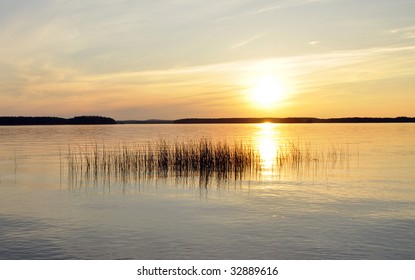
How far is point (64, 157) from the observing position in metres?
28.2

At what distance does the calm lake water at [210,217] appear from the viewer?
30.6 ft

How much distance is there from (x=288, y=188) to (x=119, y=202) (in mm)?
6307

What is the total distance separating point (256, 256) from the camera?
8.98 m

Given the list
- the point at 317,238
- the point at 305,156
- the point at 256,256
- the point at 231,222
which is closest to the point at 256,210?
the point at 231,222

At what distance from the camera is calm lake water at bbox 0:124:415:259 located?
9.33 m

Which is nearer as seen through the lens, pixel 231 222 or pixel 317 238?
pixel 317 238

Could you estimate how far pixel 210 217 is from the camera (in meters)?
12.3

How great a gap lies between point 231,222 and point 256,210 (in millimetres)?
1615
